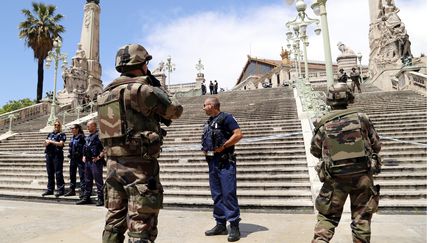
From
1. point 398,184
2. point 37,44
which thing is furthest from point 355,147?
point 37,44

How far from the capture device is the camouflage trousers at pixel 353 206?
9.78ft

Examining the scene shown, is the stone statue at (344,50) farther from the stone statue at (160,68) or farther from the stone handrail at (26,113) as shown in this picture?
the stone handrail at (26,113)

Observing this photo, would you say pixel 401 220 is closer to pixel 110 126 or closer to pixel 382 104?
pixel 110 126

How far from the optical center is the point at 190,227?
4.78 metres

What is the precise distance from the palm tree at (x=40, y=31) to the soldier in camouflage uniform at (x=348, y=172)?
116 feet

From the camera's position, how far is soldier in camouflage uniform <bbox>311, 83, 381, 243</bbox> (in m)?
3.01

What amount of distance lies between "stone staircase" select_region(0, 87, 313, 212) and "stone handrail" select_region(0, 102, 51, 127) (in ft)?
28.3

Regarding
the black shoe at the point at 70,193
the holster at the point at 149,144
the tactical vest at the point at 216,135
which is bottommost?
the black shoe at the point at 70,193

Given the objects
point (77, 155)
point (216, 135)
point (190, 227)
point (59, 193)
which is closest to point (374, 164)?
point (216, 135)

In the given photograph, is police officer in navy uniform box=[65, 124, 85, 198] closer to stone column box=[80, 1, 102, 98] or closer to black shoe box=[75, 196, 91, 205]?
black shoe box=[75, 196, 91, 205]

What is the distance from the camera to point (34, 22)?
34.7 meters

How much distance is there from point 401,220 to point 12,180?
9.56 metres

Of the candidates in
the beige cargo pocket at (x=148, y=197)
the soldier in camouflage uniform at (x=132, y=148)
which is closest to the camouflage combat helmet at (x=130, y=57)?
the soldier in camouflage uniform at (x=132, y=148)

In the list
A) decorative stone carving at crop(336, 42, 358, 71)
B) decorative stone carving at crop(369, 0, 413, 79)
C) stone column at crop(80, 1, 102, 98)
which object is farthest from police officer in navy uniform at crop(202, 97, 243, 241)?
decorative stone carving at crop(336, 42, 358, 71)
